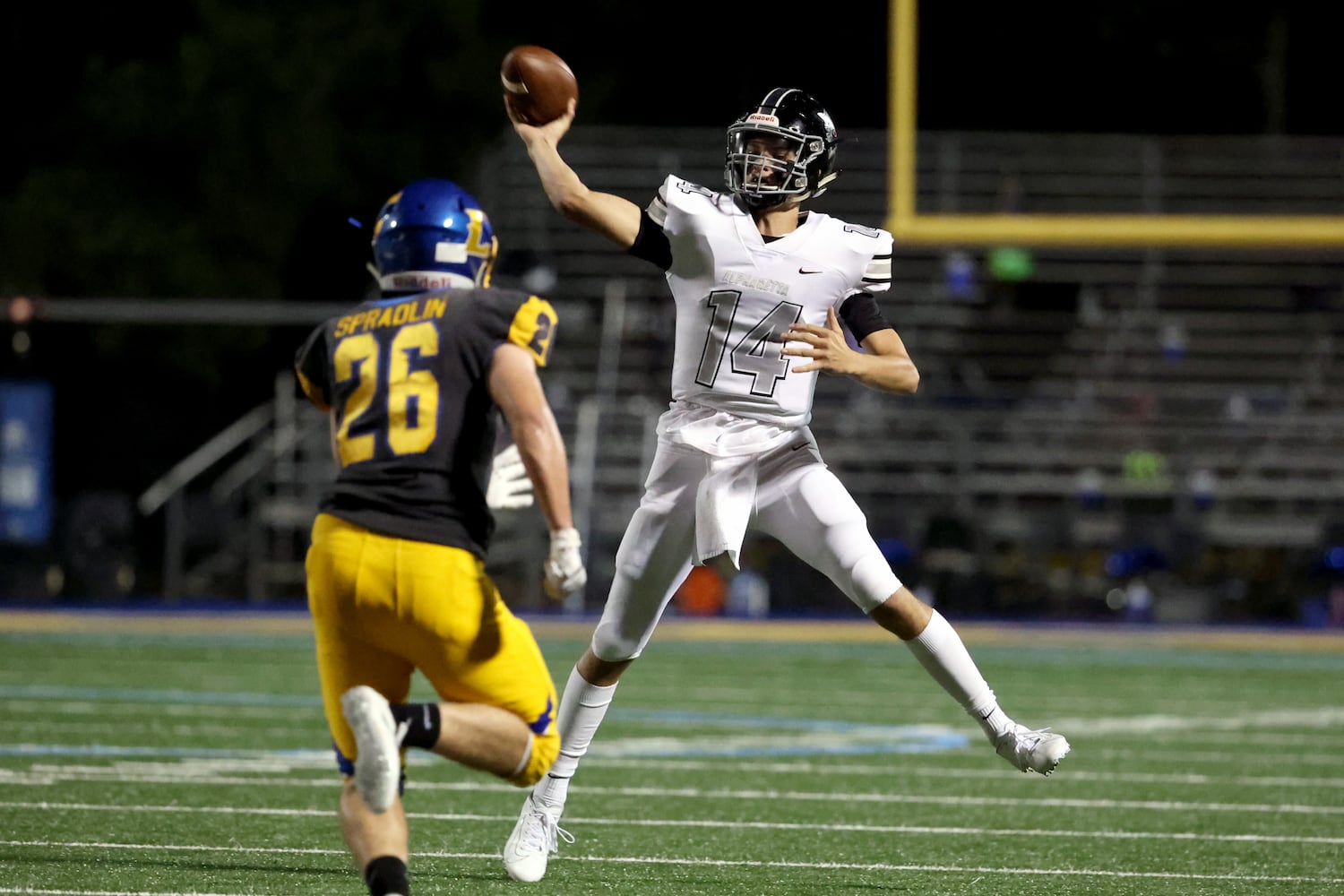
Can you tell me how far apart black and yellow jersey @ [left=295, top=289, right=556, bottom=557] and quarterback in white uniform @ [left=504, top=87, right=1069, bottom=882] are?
102 centimetres

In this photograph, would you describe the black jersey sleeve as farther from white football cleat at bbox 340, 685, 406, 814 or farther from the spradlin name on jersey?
white football cleat at bbox 340, 685, 406, 814

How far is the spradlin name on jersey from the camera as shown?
155 inches

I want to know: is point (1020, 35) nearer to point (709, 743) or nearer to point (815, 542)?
point (709, 743)

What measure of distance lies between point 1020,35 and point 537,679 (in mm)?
12087

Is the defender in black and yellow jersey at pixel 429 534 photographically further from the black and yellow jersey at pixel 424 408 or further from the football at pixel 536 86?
the football at pixel 536 86

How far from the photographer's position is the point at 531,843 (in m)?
4.87

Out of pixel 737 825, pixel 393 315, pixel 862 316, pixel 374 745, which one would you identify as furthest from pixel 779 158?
pixel 374 745

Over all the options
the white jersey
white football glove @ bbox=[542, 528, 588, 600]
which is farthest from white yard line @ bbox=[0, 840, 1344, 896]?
white football glove @ bbox=[542, 528, 588, 600]

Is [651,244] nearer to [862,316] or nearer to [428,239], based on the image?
[862,316]

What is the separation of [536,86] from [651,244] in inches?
19.6

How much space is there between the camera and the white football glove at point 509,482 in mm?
4059

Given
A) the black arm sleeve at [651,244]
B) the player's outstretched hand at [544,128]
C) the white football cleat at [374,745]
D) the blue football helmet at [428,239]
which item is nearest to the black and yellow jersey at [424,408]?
the blue football helmet at [428,239]

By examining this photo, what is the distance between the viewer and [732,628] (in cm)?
1399

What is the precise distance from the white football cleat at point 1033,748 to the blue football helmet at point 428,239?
181cm
